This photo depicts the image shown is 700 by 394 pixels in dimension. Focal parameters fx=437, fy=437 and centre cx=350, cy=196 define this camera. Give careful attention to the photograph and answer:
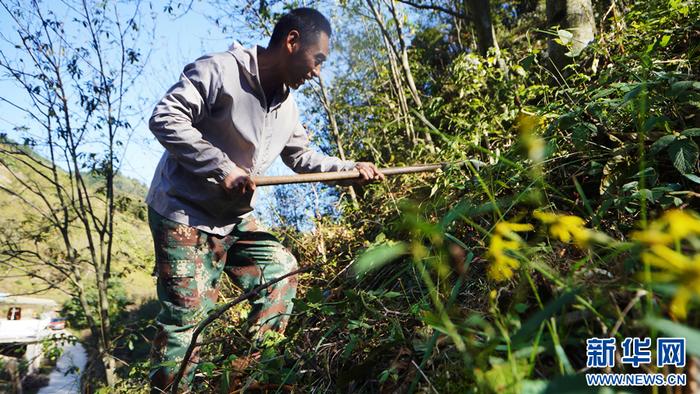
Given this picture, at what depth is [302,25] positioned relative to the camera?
7.63ft

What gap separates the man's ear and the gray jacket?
20 cm

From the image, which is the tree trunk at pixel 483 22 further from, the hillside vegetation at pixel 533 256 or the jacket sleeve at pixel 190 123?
the jacket sleeve at pixel 190 123

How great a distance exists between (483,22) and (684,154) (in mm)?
2916

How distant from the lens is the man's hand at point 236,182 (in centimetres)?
204

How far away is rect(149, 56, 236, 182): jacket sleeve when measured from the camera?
6.48 feet

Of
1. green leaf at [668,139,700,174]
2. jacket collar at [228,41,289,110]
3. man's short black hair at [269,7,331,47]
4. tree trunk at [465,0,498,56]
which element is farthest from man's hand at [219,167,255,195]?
tree trunk at [465,0,498,56]

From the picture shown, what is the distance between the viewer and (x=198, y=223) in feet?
7.22

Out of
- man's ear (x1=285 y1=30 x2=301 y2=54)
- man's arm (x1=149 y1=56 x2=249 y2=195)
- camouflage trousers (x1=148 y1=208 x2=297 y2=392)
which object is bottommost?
camouflage trousers (x1=148 y1=208 x2=297 y2=392)

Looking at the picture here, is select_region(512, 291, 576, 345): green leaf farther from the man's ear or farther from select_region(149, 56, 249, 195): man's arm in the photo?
the man's ear

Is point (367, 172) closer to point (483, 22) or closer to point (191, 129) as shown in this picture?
point (191, 129)

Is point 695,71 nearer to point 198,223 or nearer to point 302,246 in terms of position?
point 198,223

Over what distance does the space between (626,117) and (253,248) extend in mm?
1951

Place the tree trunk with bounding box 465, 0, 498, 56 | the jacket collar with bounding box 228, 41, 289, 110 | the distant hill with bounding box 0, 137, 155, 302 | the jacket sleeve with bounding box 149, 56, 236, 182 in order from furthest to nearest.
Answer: the distant hill with bounding box 0, 137, 155, 302
the tree trunk with bounding box 465, 0, 498, 56
the jacket collar with bounding box 228, 41, 289, 110
the jacket sleeve with bounding box 149, 56, 236, 182

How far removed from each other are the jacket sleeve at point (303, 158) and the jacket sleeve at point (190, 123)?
28.6 inches
